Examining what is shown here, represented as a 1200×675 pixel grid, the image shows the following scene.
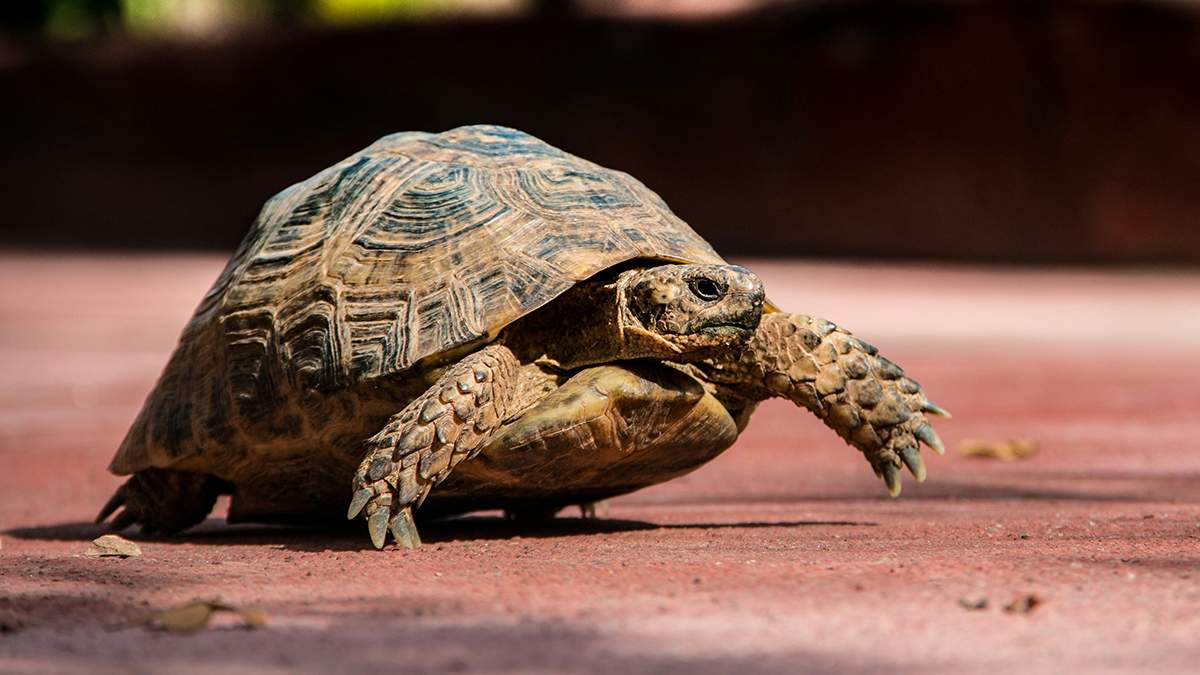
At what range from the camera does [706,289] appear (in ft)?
11.9

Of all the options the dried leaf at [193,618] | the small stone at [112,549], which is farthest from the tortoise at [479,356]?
the dried leaf at [193,618]

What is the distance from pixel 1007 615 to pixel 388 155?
2.84 m

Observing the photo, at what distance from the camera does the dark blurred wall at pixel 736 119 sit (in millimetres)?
20422

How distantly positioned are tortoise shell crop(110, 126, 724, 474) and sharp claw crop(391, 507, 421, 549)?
0.44 meters

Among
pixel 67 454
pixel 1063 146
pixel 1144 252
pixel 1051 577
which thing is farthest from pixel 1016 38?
pixel 1051 577

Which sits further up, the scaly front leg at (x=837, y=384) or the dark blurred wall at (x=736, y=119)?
the dark blurred wall at (x=736, y=119)

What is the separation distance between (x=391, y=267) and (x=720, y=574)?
166 cm

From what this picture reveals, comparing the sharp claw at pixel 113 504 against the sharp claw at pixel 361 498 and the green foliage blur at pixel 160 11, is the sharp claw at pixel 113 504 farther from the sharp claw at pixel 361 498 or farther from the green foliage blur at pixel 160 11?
the green foliage blur at pixel 160 11

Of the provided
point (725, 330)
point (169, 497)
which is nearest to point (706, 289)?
point (725, 330)

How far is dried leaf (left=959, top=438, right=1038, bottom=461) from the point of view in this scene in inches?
248

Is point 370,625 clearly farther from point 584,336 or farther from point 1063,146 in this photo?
point 1063,146

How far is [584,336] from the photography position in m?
3.81

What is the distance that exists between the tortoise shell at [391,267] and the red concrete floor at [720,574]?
20.6 inches

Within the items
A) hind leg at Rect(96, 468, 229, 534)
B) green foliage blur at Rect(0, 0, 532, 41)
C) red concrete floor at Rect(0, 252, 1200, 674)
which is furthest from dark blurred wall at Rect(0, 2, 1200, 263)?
hind leg at Rect(96, 468, 229, 534)
